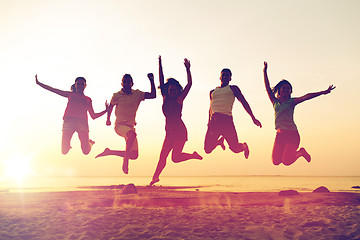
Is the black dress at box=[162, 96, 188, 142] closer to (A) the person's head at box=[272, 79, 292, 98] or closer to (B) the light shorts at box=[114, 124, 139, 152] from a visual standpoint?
(B) the light shorts at box=[114, 124, 139, 152]

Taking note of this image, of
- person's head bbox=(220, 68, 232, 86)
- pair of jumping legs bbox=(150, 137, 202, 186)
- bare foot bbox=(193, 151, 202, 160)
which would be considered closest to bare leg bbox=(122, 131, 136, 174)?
pair of jumping legs bbox=(150, 137, 202, 186)

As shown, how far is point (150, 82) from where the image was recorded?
9.02 m

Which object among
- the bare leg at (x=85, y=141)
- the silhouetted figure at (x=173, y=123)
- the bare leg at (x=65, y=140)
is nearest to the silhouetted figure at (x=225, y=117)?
the silhouetted figure at (x=173, y=123)

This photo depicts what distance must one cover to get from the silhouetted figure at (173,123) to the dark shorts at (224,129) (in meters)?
0.80

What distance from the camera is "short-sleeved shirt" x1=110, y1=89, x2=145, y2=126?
29.8 ft

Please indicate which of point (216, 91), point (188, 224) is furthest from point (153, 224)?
point (216, 91)

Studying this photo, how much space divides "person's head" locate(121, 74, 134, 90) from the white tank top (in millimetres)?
2461

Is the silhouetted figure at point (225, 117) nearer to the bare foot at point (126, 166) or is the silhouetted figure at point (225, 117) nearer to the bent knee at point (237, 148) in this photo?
the bent knee at point (237, 148)

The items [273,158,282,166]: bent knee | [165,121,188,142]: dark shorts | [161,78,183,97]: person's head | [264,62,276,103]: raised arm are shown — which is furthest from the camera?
[273,158,282,166]: bent knee

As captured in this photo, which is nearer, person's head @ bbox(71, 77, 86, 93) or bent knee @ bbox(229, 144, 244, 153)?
bent knee @ bbox(229, 144, 244, 153)

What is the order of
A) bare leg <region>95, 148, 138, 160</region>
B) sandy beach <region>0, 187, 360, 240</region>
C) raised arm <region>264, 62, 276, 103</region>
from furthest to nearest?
raised arm <region>264, 62, 276, 103</region> → bare leg <region>95, 148, 138, 160</region> → sandy beach <region>0, 187, 360, 240</region>

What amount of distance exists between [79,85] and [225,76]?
4573 mm

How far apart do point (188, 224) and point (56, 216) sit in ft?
11.9

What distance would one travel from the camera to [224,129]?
900 cm
